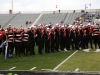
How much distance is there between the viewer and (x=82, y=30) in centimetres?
2247

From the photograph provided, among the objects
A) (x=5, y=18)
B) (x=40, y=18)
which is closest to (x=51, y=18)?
(x=40, y=18)

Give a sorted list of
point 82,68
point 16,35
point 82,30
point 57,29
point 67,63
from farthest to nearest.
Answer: point 82,30 → point 57,29 → point 16,35 → point 67,63 → point 82,68

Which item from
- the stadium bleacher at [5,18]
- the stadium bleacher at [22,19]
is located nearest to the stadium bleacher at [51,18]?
the stadium bleacher at [22,19]

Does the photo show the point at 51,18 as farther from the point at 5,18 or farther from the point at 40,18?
the point at 5,18

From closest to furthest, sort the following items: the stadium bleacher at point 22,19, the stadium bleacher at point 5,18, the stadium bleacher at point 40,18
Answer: the stadium bleacher at point 40,18 < the stadium bleacher at point 22,19 < the stadium bleacher at point 5,18

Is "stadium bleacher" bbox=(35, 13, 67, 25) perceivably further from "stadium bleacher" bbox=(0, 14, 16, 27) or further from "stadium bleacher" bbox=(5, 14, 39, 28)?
"stadium bleacher" bbox=(0, 14, 16, 27)

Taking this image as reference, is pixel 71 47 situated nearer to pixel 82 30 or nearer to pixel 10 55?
pixel 82 30

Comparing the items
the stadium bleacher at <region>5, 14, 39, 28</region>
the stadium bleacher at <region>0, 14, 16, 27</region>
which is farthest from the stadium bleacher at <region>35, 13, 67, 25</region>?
the stadium bleacher at <region>0, 14, 16, 27</region>

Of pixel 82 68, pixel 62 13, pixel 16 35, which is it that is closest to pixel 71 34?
pixel 16 35

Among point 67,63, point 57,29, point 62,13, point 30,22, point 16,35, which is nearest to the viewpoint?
point 67,63

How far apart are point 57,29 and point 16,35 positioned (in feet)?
13.9

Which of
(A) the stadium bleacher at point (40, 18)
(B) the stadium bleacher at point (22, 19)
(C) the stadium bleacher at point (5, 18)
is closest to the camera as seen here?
(A) the stadium bleacher at point (40, 18)

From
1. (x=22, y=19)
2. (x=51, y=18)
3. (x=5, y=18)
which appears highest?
(x=5, y=18)

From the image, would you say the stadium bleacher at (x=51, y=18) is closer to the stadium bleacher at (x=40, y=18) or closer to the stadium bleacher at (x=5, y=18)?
the stadium bleacher at (x=40, y=18)
